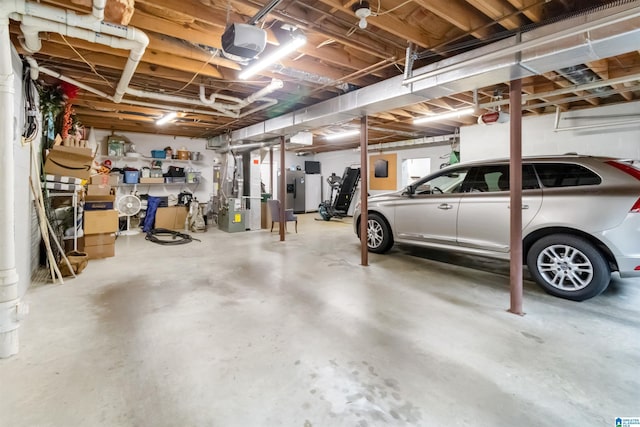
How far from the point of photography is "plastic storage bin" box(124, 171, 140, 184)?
7.65 meters

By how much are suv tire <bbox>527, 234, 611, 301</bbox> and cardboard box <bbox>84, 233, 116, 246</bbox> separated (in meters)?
5.80

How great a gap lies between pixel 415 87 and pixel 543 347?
2.67 m

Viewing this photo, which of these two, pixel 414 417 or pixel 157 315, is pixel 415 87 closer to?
pixel 414 417

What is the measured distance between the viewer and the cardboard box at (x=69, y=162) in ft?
12.9

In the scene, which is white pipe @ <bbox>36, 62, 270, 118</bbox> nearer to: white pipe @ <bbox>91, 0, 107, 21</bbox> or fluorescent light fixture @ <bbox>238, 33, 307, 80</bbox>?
fluorescent light fixture @ <bbox>238, 33, 307, 80</bbox>

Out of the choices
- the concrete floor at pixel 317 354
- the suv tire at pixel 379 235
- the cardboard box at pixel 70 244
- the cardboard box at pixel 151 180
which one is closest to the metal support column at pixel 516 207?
the concrete floor at pixel 317 354

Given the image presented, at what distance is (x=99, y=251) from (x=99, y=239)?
0.19 m

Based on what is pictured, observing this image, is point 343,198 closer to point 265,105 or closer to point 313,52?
point 265,105

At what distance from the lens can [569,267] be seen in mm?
3047

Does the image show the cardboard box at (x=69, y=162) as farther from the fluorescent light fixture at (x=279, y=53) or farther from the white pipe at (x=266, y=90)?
the fluorescent light fixture at (x=279, y=53)

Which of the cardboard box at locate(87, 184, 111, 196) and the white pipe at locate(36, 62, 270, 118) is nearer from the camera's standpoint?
the white pipe at locate(36, 62, 270, 118)

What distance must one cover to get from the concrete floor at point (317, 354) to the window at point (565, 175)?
118 centimetres

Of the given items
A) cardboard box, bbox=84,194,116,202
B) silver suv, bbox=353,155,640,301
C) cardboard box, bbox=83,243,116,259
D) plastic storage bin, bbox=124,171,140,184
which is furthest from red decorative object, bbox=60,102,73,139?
silver suv, bbox=353,155,640,301

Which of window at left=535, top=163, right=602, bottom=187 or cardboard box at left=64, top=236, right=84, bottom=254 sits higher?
window at left=535, top=163, right=602, bottom=187
